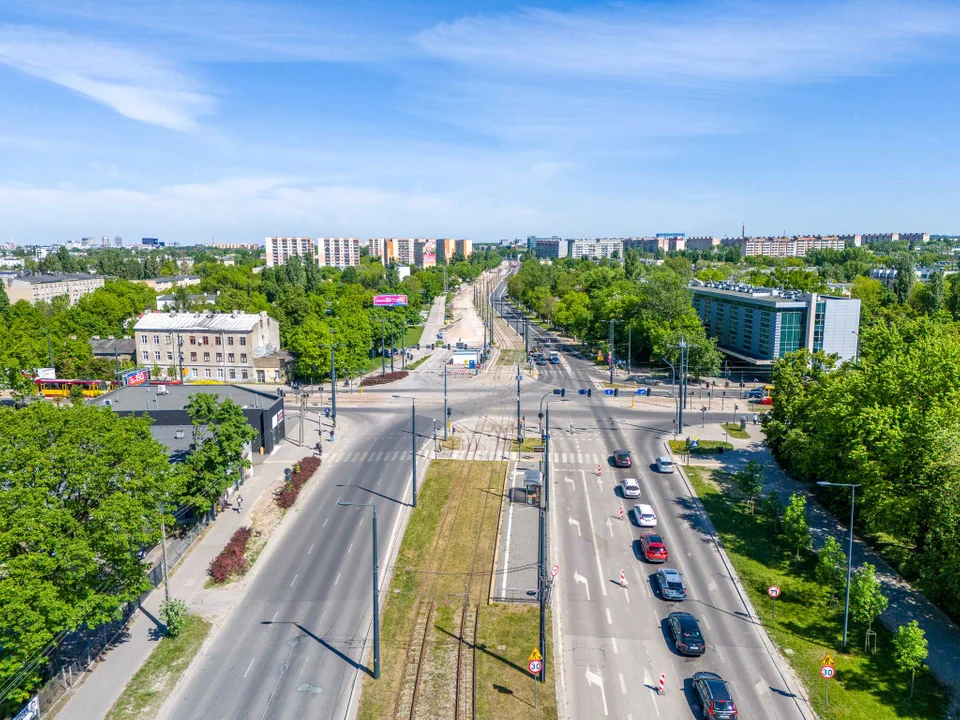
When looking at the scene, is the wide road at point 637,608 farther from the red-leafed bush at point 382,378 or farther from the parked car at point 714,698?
the red-leafed bush at point 382,378

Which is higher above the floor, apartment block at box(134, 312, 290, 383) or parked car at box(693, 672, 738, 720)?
apartment block at box(134, 312, 290, 383)

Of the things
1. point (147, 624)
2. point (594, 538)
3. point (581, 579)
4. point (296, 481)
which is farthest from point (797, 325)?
point (147, 624)

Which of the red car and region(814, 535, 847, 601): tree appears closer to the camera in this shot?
region(814, 535, 847, 601): tree

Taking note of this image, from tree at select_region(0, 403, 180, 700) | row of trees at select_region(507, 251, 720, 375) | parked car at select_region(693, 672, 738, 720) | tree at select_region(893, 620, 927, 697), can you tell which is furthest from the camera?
row of trees at select_region(507, 251, 720, 375)

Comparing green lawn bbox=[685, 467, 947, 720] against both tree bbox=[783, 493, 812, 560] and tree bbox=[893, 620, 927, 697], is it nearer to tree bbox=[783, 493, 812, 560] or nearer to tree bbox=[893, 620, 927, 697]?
tree bbox=[783, 493, 812, 560]

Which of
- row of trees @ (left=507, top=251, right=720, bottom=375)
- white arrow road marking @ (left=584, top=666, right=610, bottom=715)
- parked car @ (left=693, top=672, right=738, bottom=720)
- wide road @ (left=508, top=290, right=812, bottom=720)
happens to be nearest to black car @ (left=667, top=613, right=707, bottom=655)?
wide road @ (left=508, top=290, right=812, bottom=720)

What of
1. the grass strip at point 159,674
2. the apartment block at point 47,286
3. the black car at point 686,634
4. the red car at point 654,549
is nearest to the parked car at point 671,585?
the red car at point 654,549

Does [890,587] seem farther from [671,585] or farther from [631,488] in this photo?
[631,488]

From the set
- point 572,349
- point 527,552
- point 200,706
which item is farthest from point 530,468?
point 572,349
